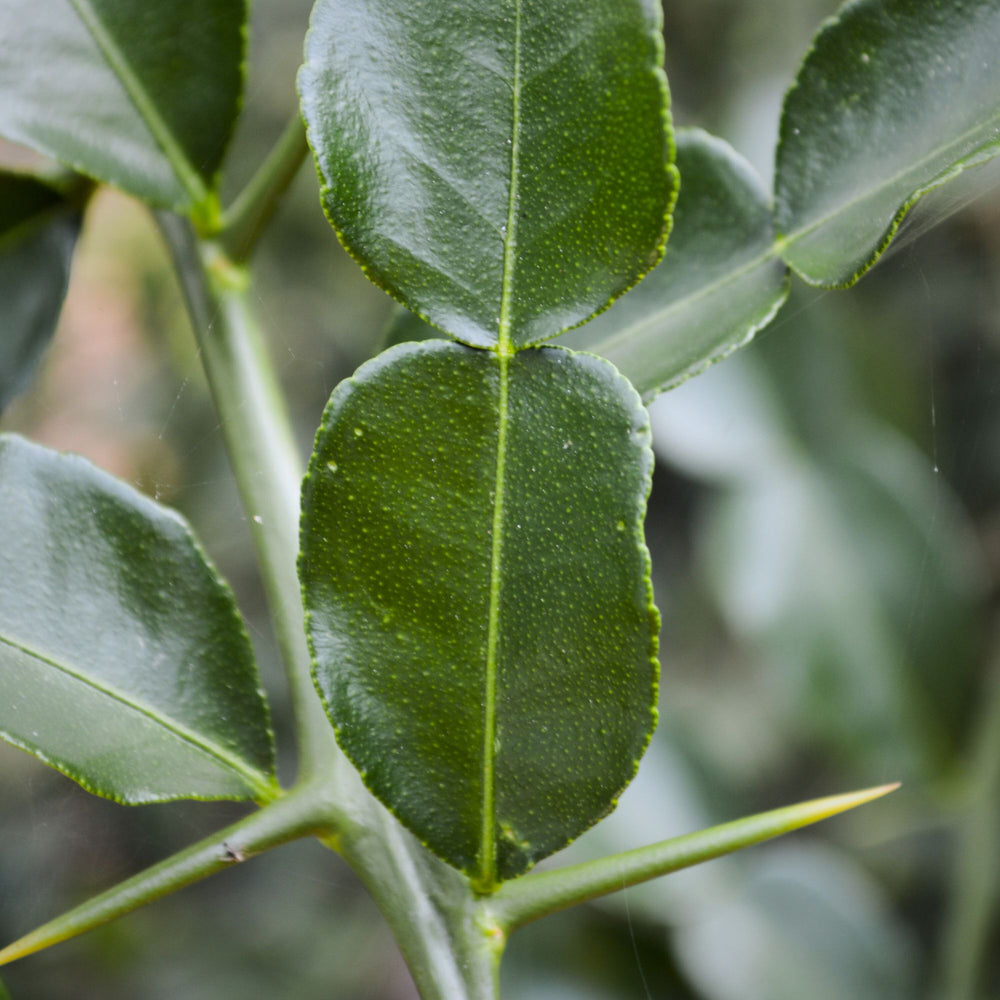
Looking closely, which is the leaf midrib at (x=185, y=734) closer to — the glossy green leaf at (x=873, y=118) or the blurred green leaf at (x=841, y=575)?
the glossy green leaf at (x=873, y=118)

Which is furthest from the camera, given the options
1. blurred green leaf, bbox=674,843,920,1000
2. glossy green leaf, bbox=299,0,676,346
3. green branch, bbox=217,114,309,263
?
blurred green leaf, bbox=674,843,920,1000

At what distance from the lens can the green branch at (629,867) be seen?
0.85ft

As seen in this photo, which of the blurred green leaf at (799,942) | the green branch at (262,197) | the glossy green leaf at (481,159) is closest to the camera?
the glossy green leaf at (481,159)

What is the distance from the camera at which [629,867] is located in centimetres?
26

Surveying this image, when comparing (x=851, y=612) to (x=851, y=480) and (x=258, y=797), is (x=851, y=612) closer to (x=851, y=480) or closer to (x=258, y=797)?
(x=851, y=480)

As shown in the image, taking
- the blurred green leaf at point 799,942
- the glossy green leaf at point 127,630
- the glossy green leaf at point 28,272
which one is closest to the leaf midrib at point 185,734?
the glossy green leaf at point 127,630

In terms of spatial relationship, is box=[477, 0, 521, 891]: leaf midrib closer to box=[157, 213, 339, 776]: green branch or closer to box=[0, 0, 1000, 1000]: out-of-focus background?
box=[157, 213, 339, 776]: green branch

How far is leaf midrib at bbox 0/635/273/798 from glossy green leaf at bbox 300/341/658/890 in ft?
0.20

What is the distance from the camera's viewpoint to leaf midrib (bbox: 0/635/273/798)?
30 centimetres

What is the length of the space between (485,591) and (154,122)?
0.23 m

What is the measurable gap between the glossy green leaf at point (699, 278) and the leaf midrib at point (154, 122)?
0.15 metres

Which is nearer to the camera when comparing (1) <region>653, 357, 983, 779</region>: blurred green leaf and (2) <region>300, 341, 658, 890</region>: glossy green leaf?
(2) <region>300, 341, 658, 890</region>: glossy green leaf

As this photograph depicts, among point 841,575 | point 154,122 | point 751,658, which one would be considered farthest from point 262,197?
point 751,658

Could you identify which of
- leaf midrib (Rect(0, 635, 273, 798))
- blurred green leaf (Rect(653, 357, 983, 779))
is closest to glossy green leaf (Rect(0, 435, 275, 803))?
leaf midrib (Rect(0, 635, 273, 798))
